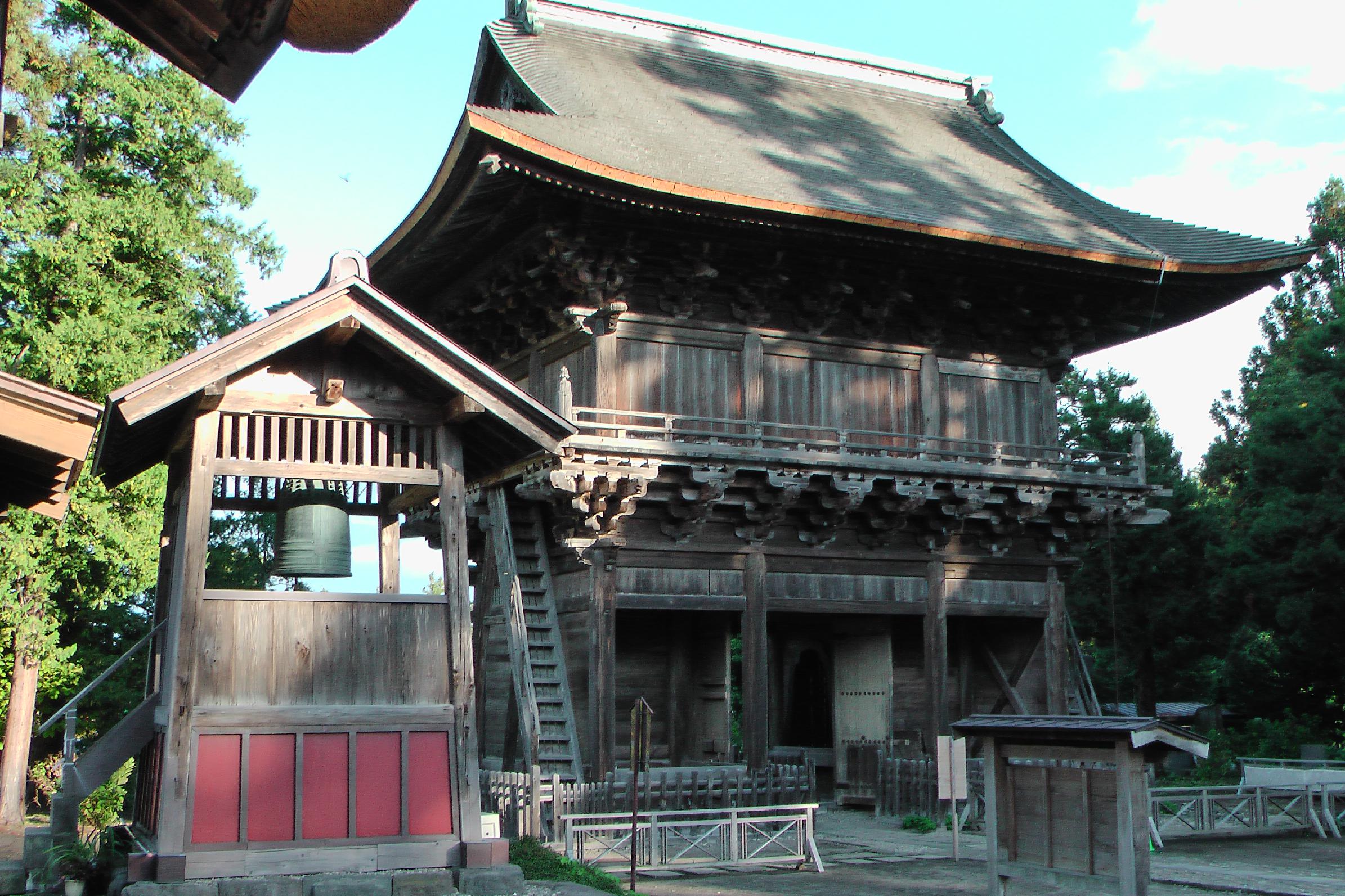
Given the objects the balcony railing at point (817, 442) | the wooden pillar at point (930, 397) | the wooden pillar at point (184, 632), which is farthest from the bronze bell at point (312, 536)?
the wooden pillar at point (930, 397)

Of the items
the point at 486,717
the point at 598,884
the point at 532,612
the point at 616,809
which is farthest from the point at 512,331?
the point at 598,884

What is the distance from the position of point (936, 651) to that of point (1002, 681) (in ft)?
7.57

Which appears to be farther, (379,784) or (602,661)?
(602,661)

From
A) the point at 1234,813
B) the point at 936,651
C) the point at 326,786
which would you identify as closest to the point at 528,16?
the point at 936,651

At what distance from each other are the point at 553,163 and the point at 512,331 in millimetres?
5529

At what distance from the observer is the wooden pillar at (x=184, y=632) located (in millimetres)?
9227

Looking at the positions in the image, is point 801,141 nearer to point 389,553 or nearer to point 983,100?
point 983,100

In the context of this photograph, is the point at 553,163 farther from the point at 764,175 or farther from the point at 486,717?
the point at 486,717

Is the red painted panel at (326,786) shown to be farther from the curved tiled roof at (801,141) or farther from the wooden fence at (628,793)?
the curved tiled roof at (801,141)

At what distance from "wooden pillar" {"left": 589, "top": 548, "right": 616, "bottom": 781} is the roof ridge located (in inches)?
411

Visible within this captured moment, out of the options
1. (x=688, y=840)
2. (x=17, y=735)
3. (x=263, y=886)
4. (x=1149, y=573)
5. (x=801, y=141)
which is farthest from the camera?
(x=1149, y=573)

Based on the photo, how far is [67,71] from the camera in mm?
24547

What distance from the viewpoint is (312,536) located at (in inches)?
399

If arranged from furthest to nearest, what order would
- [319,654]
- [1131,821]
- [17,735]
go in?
[17,735] → [319,654] → [1131,821]
